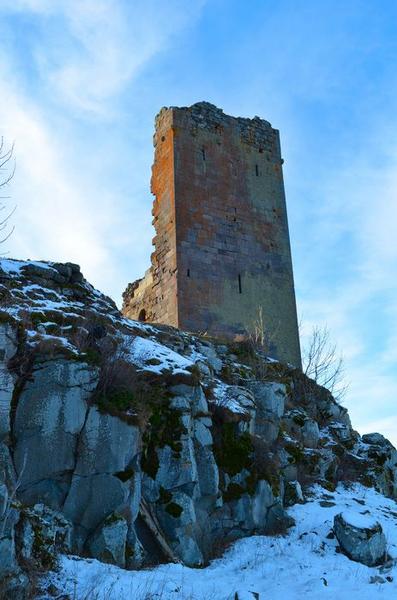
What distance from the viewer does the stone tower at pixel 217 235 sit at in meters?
17.5

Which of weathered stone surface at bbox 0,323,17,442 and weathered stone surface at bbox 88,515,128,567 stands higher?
weathered stone surface at bbox 0,323,17,442

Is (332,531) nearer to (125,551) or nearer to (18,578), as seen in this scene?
(125,551)

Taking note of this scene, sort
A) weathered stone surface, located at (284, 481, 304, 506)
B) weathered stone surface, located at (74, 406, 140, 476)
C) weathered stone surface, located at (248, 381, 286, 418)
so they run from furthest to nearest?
weathered stone surface, located at (248, 381, 286, 418) < weathered stone surface, located at (284, 481, 304, 506) < weathered stone surface, located at (74, 406, 140, 476)

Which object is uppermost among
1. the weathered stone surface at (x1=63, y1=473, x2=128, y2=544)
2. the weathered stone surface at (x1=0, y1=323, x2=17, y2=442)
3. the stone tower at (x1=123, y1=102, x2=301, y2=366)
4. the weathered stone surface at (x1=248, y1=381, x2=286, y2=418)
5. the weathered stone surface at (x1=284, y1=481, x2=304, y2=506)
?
the stone tower at (x1=123, y1=102, x2=301, y2=366)

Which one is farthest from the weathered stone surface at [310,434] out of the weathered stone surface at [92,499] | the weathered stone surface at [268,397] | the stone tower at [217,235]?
the weathered stone surface at [92,499]

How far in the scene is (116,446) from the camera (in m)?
7.40

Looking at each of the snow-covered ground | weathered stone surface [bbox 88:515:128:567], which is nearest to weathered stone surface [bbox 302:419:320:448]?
the snow-covered ground

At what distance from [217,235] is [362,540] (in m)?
11.4

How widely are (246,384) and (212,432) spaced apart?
115 inches

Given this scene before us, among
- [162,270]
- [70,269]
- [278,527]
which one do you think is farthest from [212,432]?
[162,270]

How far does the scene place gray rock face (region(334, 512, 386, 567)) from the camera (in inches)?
324

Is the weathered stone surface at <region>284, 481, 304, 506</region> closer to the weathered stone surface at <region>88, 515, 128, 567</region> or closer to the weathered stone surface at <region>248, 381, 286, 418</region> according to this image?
the weathered stone surface at <region>248, 381, 286, 418</region>

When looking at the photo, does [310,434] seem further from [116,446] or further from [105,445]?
[105,445]

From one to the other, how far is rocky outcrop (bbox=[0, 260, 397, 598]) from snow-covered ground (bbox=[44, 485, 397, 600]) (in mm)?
283
